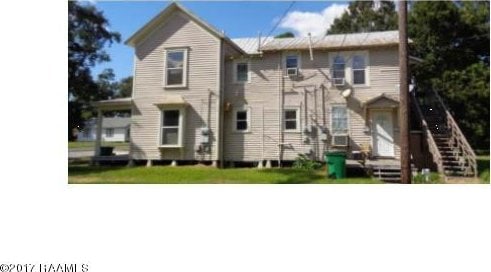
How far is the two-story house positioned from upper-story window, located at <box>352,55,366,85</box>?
0.02 metres

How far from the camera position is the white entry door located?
9.05 metres

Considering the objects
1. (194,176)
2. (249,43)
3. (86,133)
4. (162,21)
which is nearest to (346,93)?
(249,43)

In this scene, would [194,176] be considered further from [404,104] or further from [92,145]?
[404,104]

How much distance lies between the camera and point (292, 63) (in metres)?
9.80

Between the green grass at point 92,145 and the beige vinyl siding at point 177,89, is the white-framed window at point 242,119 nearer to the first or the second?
the beige vinyl siding at point 177,89

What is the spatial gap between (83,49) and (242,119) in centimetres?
412

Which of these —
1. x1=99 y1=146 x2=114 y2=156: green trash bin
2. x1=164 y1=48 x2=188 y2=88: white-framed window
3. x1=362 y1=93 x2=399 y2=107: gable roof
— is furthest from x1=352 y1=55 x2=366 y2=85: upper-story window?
x1=99 y1=146 x2=114 y2=156: green trash bin

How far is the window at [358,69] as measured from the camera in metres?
9.47

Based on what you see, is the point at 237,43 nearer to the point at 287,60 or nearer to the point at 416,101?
the point at 287,60

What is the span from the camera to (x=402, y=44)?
5.86m

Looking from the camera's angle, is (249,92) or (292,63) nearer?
(292,63)
